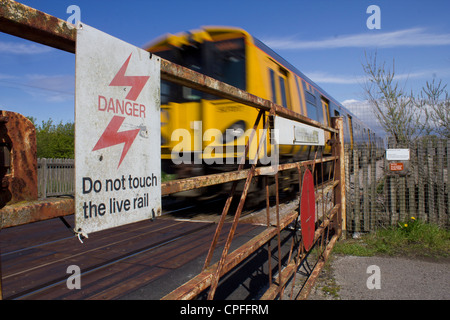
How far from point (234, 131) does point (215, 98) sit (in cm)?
80

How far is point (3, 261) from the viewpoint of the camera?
148 inches

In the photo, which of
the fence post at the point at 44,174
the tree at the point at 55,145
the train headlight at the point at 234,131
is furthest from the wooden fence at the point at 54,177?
the train headlight at the point at 234,131

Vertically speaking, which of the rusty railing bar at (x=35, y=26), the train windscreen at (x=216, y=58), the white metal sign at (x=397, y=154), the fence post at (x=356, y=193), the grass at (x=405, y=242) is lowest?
the grass at (x=405, y=242)

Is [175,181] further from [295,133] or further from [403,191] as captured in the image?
[403,191]

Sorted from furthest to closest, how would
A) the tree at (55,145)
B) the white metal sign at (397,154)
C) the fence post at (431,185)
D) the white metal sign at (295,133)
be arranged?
the tree at (55,145) < the white metal sign at (397,154) < the fence post at (431,185) < the white metal sign at (295,133)

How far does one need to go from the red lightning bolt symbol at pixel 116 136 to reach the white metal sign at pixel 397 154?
546 cm

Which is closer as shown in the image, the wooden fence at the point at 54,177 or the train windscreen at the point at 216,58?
the train windscreen at the point at 216,58

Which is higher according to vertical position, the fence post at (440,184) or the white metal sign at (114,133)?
the white metal sign at (114,133)

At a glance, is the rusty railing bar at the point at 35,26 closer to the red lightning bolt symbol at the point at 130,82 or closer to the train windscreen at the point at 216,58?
the red lightning bolt symbol at the point at 130,82

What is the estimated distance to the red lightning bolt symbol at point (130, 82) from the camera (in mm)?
1102

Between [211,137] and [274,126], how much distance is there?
4247 millimetres
